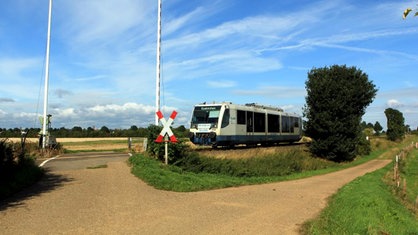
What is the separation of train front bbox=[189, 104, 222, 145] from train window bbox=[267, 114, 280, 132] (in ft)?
25.8

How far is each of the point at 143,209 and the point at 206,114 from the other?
61.4 ft

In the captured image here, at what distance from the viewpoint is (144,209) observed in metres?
9.25

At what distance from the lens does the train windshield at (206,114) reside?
2728 centimetres

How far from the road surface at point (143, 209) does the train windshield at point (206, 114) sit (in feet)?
45.0

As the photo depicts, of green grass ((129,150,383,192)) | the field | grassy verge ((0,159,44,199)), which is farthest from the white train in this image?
grassy verge ((0,159,44,199))

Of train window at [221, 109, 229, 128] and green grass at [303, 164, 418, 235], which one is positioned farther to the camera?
train window at [221, 109, 229, 128]

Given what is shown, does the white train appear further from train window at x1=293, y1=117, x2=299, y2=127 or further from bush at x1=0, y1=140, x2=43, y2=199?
bush at x1=0, y1=140, x2=43, y2=199

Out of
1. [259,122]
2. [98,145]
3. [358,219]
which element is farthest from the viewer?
[98,145]

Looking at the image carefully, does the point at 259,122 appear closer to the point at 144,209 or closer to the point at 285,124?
the point at 285,124

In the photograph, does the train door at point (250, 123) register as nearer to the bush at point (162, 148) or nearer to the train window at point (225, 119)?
the train window at point (225, 119)

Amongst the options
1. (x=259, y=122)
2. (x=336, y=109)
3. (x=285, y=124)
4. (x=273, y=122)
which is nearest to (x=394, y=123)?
(x=285, y=124)

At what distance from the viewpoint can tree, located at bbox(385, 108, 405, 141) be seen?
254ft

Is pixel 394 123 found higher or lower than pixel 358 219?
higher

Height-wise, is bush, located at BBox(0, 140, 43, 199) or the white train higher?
the white train
